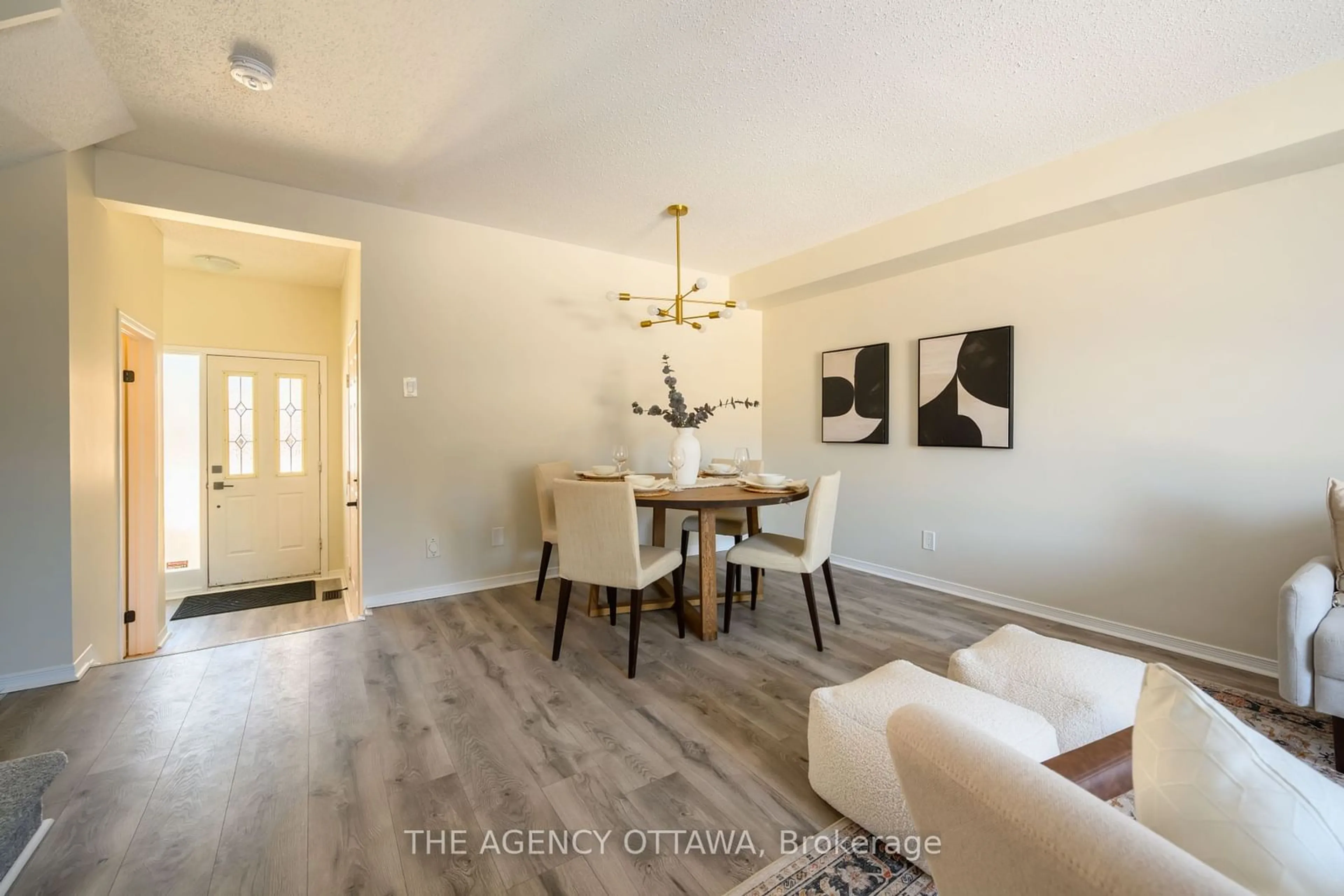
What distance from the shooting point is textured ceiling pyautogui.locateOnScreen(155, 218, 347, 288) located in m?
3.29

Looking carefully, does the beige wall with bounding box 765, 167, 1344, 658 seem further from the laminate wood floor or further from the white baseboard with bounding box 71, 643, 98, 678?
the white baseboard with bounding box 71, 643, 98, 678

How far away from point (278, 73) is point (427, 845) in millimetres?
2676

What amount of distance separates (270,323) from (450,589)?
3079 millimetres

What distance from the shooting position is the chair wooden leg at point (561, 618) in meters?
2.36

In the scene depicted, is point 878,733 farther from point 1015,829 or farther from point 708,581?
point 708,581

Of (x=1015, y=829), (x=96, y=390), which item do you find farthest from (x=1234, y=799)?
→ (x=96, y=390)

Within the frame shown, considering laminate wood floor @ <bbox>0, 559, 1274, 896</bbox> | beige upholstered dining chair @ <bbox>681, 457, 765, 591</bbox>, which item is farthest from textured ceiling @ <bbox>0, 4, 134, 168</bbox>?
beige upholstered dining chair @ <bbox>681, 457, 765, 591</bbox>

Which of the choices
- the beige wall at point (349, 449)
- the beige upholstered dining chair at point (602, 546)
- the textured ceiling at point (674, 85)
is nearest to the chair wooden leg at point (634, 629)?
the beige upholstered dining chair at point (602, 546)

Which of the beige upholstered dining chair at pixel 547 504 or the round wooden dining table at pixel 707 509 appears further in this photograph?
the beige upholstered dining chair at pixel 547 504

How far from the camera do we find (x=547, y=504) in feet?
10.7

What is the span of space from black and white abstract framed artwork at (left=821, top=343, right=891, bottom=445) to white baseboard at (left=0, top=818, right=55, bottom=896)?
4.11 metres

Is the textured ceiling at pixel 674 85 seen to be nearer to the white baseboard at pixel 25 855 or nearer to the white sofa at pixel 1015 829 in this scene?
the white sofa at pixel 1015 829

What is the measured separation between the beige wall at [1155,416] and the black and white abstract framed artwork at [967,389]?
0.07m

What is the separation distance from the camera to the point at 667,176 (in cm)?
277
